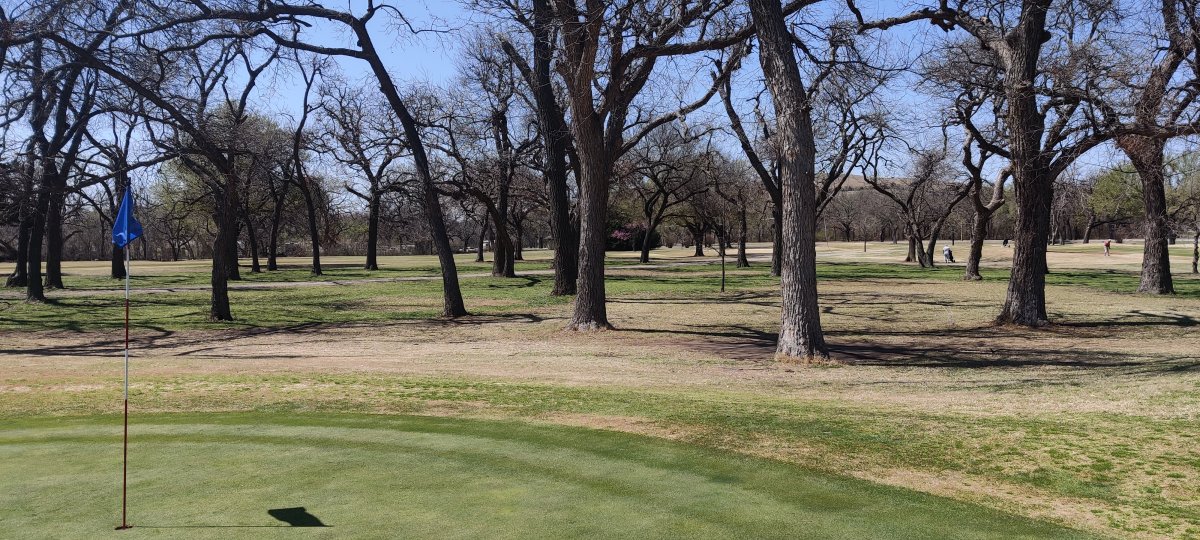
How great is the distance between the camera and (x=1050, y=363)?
1524 cm

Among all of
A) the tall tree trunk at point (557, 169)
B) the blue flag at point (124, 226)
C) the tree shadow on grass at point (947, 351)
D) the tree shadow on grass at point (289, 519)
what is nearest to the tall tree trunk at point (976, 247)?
the tall tree trunk at point (557, 169)

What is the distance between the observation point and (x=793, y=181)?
1518 centimetres

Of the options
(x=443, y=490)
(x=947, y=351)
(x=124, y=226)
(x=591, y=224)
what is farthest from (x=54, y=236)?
(x=443, y=490)

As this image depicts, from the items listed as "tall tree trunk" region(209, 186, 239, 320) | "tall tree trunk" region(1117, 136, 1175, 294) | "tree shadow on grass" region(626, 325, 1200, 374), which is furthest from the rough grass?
"tall tree trunk" region(1117, 136, 1175, 294)

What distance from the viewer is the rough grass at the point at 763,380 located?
7273 millimetres

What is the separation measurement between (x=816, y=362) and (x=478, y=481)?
32.5 feet

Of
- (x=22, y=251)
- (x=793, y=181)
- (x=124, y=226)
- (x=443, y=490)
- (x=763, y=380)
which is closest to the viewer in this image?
(x=443, y=490)

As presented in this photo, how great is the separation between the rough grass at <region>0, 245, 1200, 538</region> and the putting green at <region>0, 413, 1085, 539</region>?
2.52 feet

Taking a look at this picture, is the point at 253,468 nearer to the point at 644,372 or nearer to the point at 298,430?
the point at 298,430

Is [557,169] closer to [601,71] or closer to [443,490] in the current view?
[601,71]

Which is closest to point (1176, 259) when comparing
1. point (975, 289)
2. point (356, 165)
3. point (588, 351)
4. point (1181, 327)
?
point (975, 289)

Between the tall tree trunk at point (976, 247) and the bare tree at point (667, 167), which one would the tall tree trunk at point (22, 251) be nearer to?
the bare tree at point (667, 167)

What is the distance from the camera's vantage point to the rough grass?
7273mm

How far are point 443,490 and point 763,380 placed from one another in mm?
8245
